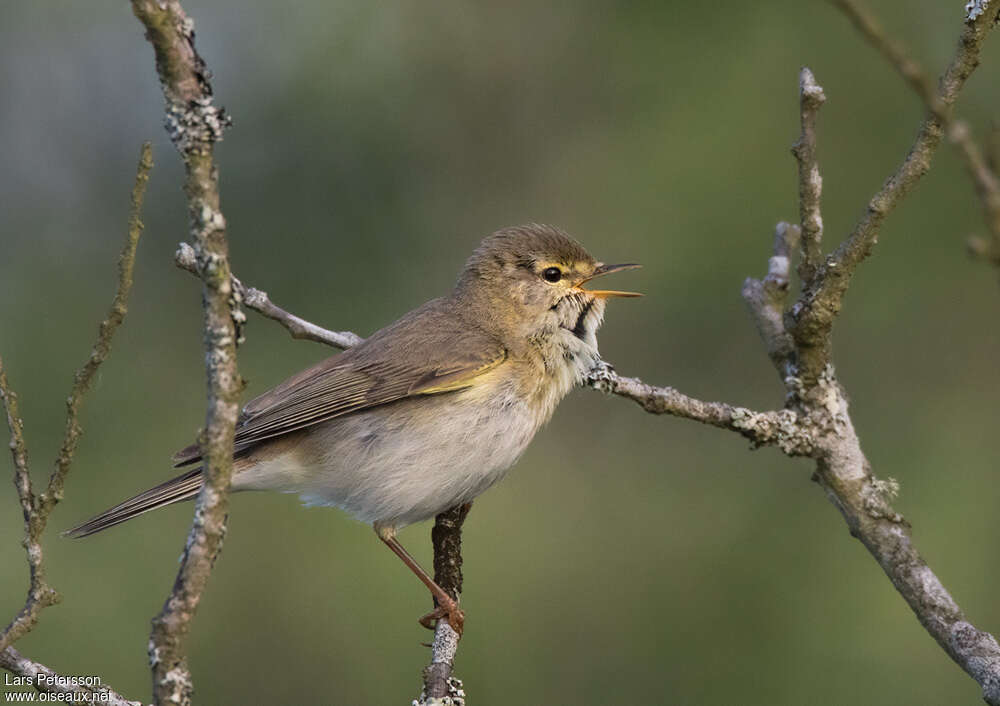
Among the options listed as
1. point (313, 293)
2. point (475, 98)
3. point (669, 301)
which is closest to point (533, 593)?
point (669, 301)

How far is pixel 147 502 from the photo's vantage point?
390cm

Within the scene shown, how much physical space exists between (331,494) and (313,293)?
1780mm

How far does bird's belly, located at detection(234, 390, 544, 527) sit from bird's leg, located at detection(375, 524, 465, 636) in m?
0.06

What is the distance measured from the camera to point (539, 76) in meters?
6.25

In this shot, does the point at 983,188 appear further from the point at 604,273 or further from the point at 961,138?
the point at 604,273

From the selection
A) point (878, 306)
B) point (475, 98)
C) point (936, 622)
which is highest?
point (475, 98)

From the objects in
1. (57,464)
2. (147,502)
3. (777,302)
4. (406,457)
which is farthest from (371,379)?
(57,464)

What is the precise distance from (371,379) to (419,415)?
25 centimetres

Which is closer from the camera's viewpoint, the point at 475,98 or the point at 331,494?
the point at 331,494

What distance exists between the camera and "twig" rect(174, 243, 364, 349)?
3.75 metres

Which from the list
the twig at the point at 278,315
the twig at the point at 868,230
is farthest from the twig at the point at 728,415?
the twig at the point at 278,315

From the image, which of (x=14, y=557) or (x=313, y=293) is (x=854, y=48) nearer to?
(x=313, y=293)

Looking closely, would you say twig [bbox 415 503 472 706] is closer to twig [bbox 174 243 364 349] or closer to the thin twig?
twig [bbox 174 243 364 349]

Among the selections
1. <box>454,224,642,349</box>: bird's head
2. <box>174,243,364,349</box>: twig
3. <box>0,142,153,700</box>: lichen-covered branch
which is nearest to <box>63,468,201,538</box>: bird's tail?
<box>174,243,364,349</box>: twig
